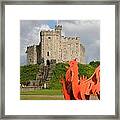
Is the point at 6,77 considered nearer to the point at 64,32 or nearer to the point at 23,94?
the point at 23,94

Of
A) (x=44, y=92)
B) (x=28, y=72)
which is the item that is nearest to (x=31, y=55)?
(x=28, y=72)

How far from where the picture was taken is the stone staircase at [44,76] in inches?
110

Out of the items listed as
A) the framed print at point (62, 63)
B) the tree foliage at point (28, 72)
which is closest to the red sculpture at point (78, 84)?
the framed print at point (62, 63)

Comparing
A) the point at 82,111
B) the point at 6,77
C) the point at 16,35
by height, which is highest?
the point at 16,35

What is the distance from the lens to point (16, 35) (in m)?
2.81

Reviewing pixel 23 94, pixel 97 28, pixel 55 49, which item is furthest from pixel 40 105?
pixel 97 28

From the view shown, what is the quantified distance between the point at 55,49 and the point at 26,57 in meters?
0.16

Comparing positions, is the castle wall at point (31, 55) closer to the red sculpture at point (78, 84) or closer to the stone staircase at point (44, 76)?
the stone staircase at point (44, 76)

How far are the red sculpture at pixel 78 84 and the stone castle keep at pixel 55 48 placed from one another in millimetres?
45

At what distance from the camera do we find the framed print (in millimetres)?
2799

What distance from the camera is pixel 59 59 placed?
280 centimetres

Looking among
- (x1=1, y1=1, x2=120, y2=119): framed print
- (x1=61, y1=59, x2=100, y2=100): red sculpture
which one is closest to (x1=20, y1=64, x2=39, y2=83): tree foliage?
(x1=1, y1=1, x2=120, y2=119): framed print

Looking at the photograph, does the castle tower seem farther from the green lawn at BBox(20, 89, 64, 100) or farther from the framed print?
the green lawn at BBox(20, 89, 64, 100)

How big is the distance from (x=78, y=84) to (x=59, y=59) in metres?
0.16
